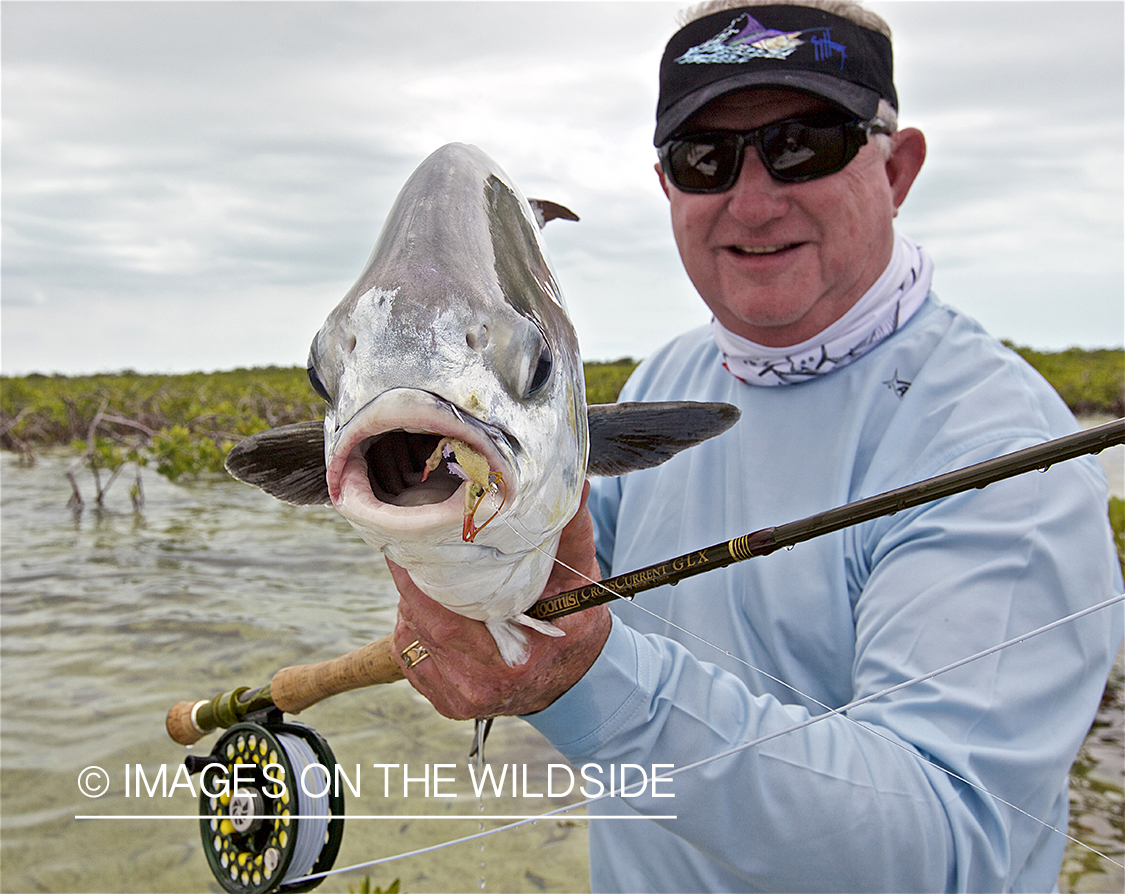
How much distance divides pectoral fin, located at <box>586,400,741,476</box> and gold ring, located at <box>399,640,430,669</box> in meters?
0.43

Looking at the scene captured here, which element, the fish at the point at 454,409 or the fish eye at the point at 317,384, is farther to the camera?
the fish eye at the point at 317,384

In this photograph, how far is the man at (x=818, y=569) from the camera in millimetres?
1532

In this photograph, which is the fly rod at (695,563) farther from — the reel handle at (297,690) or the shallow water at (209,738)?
the shallow water at (209,738)

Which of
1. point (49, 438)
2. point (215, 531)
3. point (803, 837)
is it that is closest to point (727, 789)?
point (803, 837)

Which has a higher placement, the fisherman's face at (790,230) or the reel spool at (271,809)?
the fisherman's face at (790,230)

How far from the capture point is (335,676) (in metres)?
2.13

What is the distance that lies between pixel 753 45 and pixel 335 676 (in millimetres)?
1869

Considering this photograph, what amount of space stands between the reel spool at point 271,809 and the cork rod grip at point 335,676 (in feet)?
0.33

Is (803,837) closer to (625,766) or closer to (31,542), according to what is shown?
(625,766)

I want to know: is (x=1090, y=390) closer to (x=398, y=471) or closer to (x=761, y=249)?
(x=761, y=249)

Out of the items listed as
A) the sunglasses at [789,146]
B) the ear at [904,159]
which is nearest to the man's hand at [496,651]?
the sunglasses at [789,146]

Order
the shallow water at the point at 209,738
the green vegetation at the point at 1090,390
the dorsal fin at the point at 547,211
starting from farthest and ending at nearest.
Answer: the green vegetation at the point at 1090,390
the shallow water at the point at 209,738
the dorsal fin at the point at 547,211

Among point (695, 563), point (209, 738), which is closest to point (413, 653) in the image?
point (695, 563)

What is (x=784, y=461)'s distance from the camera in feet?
7.45
